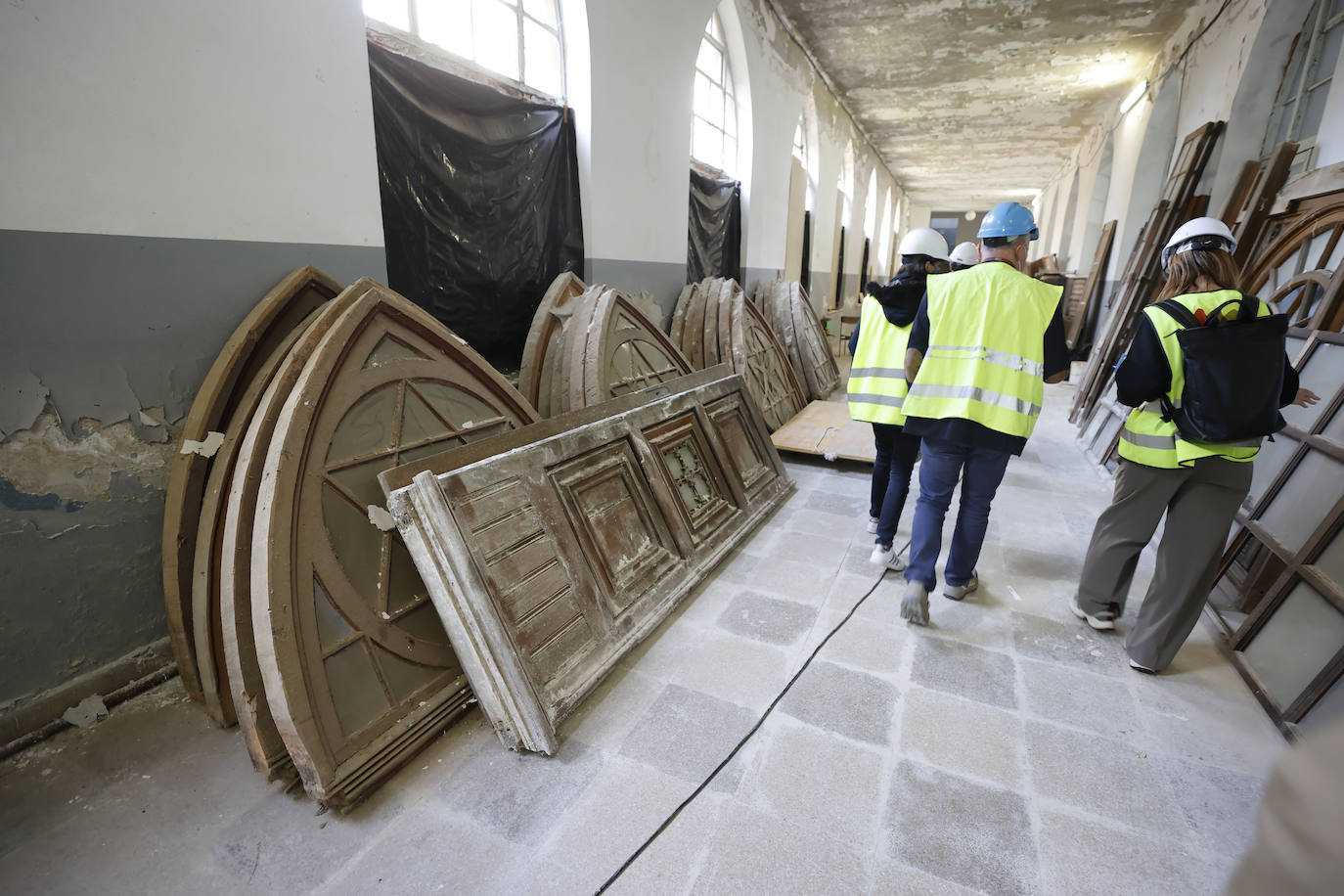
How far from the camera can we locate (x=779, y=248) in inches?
324

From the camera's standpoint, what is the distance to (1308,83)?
13.8ft

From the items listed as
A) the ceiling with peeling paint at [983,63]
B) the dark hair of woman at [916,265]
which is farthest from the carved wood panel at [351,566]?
the ceiling with peeling paint at [983,63]

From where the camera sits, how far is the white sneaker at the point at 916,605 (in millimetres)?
2457

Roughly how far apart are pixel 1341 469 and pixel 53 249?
4.52m

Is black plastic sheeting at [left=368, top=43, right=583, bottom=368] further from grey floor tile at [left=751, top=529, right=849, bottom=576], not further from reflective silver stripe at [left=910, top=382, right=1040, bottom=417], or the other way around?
reflective silver stripe at [left=910, top=382, right=1040, bottom=417]

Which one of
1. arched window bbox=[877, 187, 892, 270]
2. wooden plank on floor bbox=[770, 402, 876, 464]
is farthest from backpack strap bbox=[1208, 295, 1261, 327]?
arched window bbox=[877, 187, 892, 270]

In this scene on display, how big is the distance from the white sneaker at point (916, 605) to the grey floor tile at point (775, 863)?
1160mm

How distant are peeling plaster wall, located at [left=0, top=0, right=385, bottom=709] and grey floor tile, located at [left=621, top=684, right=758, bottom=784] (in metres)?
1.81

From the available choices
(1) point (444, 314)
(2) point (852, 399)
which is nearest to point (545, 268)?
(1) point (444, 314)

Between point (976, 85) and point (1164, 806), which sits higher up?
point (976, 85)

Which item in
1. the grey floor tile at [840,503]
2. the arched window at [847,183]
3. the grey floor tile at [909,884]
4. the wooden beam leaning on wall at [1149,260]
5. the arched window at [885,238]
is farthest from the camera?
the arched window at [885,238]

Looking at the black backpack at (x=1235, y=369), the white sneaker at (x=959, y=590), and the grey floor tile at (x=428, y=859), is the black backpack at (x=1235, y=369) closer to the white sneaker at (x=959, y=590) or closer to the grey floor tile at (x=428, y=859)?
the white sneaker at (x=959, y=590)

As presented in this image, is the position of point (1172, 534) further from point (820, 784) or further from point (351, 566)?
point (351, 566)

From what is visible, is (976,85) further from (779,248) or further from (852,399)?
(852,399)
